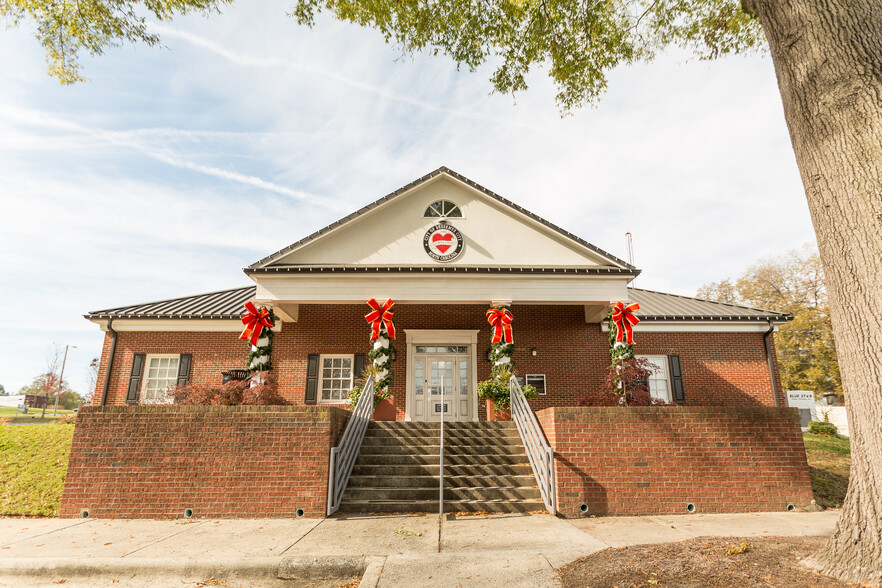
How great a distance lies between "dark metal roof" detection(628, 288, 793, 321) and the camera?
555 inches

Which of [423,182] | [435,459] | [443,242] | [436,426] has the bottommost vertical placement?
[435,459]

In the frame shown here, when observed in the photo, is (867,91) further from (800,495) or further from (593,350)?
(593,350)

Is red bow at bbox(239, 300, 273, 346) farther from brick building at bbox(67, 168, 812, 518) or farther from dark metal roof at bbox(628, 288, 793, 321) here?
dark metal roof at bbox(628, 288, 793, 321)

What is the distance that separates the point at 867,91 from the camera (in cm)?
391

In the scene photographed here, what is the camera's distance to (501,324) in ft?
37.9

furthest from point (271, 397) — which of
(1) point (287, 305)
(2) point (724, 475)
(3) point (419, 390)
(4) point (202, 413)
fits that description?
(2) point (724, 475)

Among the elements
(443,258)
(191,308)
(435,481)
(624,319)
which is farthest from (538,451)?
(191,308)

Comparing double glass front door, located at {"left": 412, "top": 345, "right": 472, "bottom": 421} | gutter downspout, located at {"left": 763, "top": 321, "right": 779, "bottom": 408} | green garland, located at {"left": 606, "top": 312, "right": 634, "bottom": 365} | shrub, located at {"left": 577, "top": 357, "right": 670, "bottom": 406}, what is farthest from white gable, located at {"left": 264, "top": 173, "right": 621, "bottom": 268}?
gutter downspout, located at {"left": 763, "top": 321, "right": 779, "bottom": 408}

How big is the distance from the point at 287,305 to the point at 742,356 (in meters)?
13.1

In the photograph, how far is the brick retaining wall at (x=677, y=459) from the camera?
294 inches

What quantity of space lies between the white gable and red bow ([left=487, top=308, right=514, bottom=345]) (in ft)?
5.09

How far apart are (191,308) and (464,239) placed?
330 inches

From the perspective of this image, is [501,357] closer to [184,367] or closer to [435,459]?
[435,459]

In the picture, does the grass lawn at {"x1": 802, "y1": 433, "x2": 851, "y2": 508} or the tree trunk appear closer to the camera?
Answer: the tree trunk
